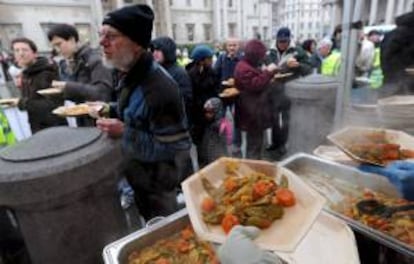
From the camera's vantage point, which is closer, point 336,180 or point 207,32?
point 336,180

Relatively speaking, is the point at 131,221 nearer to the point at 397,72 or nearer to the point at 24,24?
the point at 397,72

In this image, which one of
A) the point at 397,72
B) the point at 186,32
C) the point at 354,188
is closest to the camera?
the point at 354,188

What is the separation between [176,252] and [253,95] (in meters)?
2.76

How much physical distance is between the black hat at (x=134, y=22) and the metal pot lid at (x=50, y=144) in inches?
26.6

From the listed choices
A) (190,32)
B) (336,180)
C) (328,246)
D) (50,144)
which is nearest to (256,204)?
(328,246)

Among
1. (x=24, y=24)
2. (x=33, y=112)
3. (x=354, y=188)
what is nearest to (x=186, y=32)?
(x=24, y=24)

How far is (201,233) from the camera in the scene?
99 cm

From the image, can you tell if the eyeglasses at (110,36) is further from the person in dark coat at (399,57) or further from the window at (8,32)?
the window at (8,32)

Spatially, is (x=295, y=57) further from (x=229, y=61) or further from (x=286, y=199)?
(x=286, y=199)

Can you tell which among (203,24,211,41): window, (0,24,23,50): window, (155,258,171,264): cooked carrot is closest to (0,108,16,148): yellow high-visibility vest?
(155,258,171,264): cooked carrot

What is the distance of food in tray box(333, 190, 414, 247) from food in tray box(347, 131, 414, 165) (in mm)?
220

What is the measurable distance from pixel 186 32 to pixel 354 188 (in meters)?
30.6

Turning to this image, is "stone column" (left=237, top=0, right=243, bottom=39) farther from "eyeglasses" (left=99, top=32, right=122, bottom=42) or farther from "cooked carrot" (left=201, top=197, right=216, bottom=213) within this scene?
"cooked carrot" (left=201, top=197, right=216, bottom=213)

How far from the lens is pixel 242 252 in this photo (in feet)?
2.77
